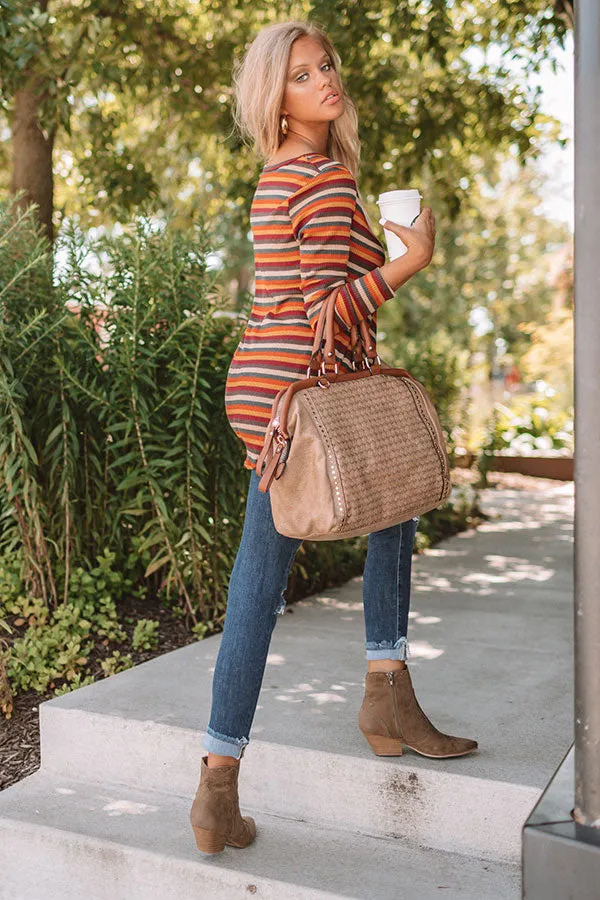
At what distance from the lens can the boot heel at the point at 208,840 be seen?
7.33 feet

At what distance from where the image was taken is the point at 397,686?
2465 mm

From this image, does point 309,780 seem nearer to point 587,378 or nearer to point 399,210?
point 587,378

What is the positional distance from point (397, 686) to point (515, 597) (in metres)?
2.23

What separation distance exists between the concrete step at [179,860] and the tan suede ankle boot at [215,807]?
8 centimetres

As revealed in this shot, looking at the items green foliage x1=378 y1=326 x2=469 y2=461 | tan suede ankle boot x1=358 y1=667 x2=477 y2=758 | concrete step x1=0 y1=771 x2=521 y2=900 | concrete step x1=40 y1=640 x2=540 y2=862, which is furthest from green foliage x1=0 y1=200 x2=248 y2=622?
green foliage x1=378 y1=326 x2=469 y2=461

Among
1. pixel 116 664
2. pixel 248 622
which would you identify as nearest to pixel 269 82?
pixel 248 622

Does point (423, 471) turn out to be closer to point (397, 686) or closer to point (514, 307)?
point (397, 686)

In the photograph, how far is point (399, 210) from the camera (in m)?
2.10

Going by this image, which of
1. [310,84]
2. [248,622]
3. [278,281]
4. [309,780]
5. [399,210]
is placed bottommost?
[309,780]

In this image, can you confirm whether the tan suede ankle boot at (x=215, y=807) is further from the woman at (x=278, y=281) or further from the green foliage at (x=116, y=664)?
the green foliage at (x=116, y=664)

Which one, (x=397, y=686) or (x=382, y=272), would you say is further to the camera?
(x=397, y=686)

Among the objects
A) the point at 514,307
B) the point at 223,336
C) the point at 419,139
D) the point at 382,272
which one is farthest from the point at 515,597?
the point at 514,307

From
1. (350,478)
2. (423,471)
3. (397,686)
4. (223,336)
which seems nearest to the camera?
(350,478)

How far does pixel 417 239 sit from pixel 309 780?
146cm
